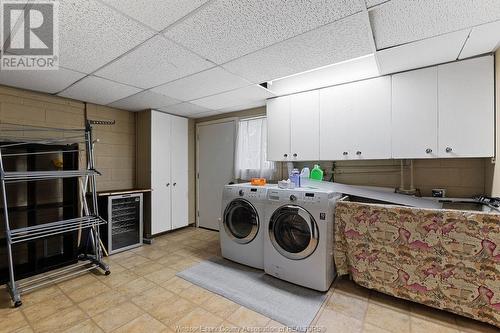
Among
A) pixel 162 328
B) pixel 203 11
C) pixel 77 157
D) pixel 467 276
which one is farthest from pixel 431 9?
pixel 77 157

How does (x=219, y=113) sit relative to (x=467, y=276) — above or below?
above

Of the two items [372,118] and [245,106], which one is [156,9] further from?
[245,106]

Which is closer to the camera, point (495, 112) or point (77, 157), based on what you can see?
A: point (495, 112)

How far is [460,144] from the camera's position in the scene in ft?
6.64

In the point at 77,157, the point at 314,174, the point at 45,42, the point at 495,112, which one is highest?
the point at 45,42

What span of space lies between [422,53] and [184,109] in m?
3.08

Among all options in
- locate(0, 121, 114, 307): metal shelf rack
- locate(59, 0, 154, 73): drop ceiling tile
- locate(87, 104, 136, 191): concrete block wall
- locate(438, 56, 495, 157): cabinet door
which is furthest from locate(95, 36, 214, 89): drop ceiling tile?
locate(438, 56, 495, 157): cabinet door

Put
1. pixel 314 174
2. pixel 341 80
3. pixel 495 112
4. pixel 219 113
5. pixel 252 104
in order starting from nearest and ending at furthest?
pixel 495 112 → pixel 341 80 → pixel 314 174 → pixel 252 104 → pixel 219 113

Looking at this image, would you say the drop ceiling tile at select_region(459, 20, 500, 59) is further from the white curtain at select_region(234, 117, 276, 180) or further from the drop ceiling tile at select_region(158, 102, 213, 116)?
the drop ceiling tile at select_region(158, 102, 213, 116)

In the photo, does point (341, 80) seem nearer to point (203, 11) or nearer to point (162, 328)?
point (203, 11)

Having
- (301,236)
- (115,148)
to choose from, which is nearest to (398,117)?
(301,236)

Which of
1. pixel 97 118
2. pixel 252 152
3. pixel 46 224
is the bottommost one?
pixel 46 224

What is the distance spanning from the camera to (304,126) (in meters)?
2.86

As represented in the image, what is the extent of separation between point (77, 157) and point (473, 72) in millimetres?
4313
